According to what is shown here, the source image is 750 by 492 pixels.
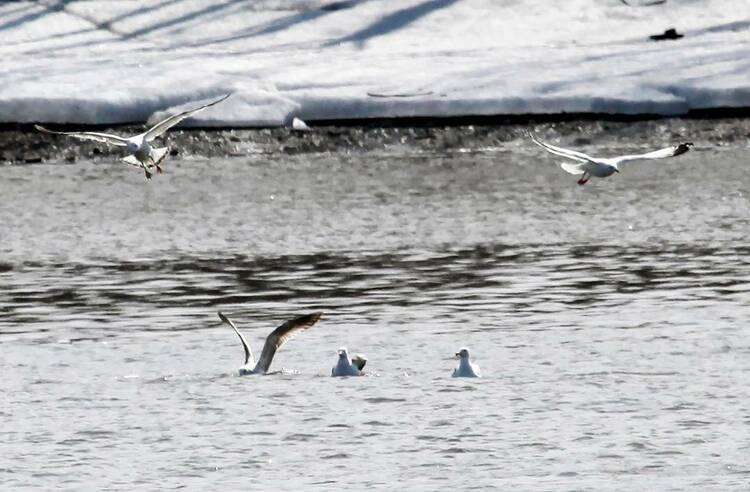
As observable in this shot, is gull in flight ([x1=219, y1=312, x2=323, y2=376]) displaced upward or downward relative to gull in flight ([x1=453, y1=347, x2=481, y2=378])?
upward

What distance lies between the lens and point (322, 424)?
12.7 meters

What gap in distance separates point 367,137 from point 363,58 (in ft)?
12.2

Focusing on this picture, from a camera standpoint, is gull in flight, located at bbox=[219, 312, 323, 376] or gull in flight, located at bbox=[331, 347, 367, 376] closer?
gull in flight, located at bbox=[219, 312, 323, 376]

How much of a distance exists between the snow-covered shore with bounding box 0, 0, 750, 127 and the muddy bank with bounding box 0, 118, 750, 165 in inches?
9.1

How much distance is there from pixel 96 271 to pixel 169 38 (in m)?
14.3

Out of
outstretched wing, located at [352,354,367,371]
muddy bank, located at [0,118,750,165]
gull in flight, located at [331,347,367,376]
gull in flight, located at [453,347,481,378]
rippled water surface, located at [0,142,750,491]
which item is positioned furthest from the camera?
muddy bank, located at [0,118,750,165]

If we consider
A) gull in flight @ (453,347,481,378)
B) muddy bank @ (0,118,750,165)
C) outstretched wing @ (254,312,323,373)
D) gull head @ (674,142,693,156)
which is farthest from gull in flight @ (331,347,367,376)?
muddy bank @ (0,118,750,165)

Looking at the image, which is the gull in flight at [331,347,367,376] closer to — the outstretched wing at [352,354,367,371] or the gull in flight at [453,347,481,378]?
the outstretched wing at [352,354,367,371]

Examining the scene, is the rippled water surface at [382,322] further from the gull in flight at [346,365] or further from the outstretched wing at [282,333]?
the outstretched wing at [282,333]

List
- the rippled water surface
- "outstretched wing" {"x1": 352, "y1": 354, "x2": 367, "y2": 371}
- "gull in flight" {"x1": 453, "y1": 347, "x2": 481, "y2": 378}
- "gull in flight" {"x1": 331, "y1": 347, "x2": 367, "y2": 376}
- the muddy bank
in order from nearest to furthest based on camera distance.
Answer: the rippled water surface
"gull in flight" {"x1": 453, "y1": 347, "x2": 481, "y2": 378}
"gull in flight" {"x1": 331, "y1": 347, "x2": 367, "y2": 376}
"outstretched wing" {"x1": 352, "y1": 354, "x2": 367, "y2": 371}
the muddy bank

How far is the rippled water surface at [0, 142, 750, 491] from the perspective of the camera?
11.8 meters

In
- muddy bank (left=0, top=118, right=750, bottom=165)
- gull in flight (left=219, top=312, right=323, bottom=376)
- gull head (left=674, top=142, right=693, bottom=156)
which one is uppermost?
gull head (left=674, top=142, right=693, bottom=156)

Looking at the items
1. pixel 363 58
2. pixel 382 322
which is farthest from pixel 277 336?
pixel 363 58

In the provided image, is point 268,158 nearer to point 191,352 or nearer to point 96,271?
point 96,271
